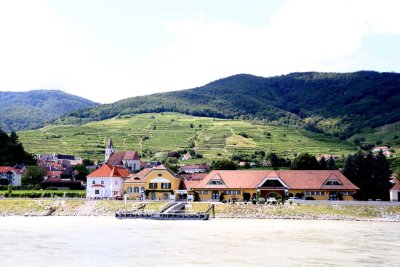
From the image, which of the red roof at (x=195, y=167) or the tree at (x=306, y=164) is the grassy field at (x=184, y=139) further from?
the tree at (x=306, y=164)

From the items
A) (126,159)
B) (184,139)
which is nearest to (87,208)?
(126,159)

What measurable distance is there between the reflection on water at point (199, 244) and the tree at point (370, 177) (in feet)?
74.0

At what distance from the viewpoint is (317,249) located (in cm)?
3556

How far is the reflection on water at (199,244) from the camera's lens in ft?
101

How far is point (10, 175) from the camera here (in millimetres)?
99812

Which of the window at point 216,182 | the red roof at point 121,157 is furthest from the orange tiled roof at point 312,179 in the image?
the red roof at point 121,157

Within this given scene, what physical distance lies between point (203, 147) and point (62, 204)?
89827mm

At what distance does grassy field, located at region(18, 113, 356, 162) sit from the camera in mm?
148500

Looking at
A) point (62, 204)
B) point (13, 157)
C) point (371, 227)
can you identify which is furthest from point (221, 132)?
point (371, 227)

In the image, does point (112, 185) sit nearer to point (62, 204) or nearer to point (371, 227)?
point (62, 204)

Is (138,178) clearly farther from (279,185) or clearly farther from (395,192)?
(395,192)

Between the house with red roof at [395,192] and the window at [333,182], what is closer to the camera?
the house with red roof at [395,192]

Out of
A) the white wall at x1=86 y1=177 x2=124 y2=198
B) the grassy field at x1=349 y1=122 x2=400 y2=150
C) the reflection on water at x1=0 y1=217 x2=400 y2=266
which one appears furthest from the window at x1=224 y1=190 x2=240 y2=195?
the grassy field at x1=349 y1=122 x2=400 y2=150

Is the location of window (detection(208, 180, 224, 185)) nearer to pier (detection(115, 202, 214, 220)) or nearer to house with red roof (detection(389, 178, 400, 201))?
pier (detection(115, 202, 214, 220))
